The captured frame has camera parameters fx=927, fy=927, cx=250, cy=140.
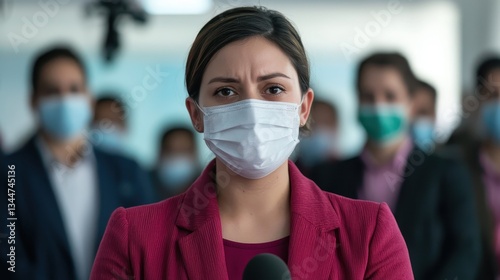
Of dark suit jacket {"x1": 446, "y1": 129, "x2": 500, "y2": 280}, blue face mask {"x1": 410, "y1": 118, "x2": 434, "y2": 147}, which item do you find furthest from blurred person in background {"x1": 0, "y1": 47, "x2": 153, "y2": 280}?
dark suit jacket {"x1": 446, "y1": 129, "x2": 500, "y2": 280}

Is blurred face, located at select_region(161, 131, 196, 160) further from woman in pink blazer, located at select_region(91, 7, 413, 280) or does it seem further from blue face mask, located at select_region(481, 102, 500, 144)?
woman in pink blazer, located at select_region(91, 7, 413, 280)

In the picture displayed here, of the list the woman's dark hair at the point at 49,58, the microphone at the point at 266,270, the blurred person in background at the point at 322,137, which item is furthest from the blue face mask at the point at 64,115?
the microphone at the point at 266,270

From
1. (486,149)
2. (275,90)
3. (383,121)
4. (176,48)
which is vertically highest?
(275,90)

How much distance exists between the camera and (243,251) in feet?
4.93

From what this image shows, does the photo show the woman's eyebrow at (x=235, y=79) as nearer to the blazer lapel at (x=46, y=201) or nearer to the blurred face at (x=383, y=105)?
the blazer lapel at (x=46, y=201)

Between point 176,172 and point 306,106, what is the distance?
2489 millimetres

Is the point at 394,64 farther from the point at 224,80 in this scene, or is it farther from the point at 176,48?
the point at 224,80

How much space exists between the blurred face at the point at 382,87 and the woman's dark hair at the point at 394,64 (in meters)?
0.02

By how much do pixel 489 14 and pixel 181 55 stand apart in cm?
140

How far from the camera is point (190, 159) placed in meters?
4.12

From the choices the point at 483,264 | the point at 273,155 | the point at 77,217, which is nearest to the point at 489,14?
the point at 483,264

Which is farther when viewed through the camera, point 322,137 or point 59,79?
point 322,137

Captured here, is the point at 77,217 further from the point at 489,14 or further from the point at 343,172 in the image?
the point at 489,14

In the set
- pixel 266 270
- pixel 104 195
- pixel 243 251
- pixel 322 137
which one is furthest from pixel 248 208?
pixel 322 137
